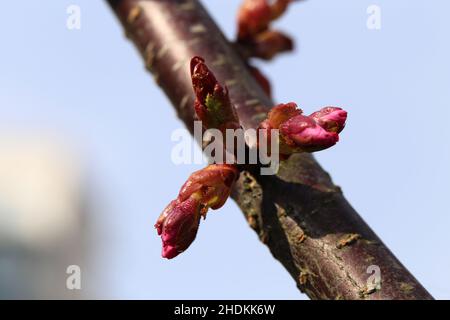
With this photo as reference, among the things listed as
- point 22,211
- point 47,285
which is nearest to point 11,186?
point 22,211

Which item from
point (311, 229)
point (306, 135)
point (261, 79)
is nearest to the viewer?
point (306, 135)

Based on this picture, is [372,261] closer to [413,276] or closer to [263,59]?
[413,276]

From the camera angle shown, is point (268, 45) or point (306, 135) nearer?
point (306, 135)

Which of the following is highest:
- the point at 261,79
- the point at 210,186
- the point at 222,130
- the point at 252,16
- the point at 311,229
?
the point at 252,16

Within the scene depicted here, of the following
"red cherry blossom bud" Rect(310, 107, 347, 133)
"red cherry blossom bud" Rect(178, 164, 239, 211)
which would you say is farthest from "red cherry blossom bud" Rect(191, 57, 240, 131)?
"red cherry blossom bud" Rect(310, 107, 347, 133)

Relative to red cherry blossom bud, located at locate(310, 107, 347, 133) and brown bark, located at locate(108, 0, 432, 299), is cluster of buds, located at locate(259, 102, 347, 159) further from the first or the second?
brown bark, located at locate(108, 0, 432, 299)

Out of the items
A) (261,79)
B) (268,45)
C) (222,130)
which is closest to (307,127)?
(222,130)

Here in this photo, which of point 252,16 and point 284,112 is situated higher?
point 252,16

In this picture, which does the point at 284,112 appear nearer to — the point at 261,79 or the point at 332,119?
the point at 332,119
